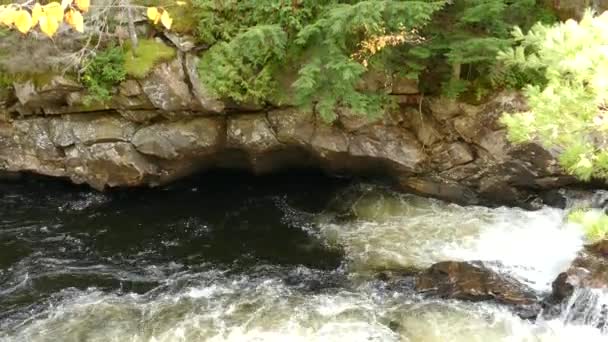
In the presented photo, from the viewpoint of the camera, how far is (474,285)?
1052 cm

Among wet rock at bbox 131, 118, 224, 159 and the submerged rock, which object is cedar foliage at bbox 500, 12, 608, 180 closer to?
the submerged rock

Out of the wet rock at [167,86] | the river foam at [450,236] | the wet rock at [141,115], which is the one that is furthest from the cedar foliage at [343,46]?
the river foam at [450,236]

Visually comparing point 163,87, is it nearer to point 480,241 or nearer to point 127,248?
point 127,248

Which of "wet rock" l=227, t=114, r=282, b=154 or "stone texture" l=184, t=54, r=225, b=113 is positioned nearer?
"stone texture" l=184, t=54, r=225, b=113

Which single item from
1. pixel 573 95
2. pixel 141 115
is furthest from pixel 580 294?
pixel 141 115

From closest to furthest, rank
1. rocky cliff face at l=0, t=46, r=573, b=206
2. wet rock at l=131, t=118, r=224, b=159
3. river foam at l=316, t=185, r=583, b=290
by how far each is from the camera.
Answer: river foam at l=316, t=185, r=583, b=290 < rocky cliff face at l=0, t=46, r=573, b=206 < wet rock at l=131, t=118, r=224, b=159

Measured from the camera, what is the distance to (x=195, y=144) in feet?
44.7

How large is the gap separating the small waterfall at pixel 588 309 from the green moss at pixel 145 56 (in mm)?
10163

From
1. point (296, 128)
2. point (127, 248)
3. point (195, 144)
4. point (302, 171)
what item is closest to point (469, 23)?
point (296, 128)

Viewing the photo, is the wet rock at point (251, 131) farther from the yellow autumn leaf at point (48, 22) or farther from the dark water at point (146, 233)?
the yellow autumn leaf at point (48, 22)

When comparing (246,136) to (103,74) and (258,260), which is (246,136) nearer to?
(258,260)

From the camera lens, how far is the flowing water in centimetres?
991

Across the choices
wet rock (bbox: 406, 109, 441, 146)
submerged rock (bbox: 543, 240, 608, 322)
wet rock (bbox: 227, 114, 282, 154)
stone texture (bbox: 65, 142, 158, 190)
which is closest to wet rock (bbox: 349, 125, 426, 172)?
wet rock (bbox: 406, 109, 441, 146)

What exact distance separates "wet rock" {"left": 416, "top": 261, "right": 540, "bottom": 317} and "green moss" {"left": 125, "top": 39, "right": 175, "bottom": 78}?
784 centimetres
